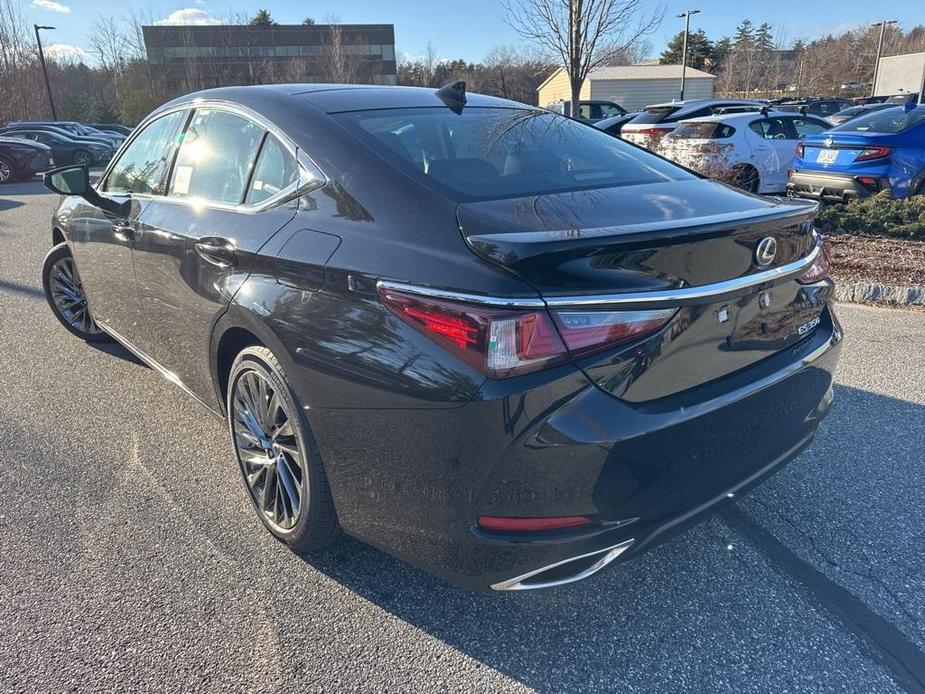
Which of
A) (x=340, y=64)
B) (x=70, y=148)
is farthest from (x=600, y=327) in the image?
(x=340, y=64)

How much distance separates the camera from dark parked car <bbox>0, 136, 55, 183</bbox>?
733 inches

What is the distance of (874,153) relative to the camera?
7.98 m

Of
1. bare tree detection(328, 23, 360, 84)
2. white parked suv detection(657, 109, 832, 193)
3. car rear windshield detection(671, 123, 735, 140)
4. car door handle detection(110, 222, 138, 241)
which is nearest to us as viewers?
car door handle detection(110, 222, 138, 241)

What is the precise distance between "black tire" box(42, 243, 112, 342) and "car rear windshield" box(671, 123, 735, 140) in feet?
28.5

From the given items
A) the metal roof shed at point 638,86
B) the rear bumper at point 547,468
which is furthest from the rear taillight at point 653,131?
the metal roof shed at point 638,86

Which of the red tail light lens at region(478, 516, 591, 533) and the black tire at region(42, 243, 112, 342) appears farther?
A: the black tire at region(42, 243, 112, 342)

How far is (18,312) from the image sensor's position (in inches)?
228

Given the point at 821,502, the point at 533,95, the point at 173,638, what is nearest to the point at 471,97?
the point at 821,502

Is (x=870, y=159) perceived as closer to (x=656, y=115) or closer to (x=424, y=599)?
(x=656, y=115)

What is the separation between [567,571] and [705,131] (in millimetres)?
9898

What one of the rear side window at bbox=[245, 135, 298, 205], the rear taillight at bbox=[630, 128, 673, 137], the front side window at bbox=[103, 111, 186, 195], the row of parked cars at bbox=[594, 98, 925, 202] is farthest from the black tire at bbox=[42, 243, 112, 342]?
the rear taillight at bbox=[630, 128, 673, 137]

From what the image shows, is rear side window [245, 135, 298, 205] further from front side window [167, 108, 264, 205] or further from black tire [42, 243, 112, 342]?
black tire [42, 243, 112, 342]

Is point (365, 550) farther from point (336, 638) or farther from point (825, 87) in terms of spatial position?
point (825, 87)

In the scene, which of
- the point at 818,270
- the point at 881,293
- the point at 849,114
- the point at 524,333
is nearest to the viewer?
the point at 524,333
